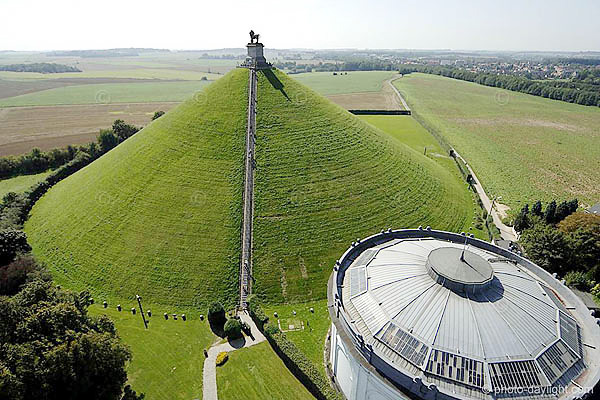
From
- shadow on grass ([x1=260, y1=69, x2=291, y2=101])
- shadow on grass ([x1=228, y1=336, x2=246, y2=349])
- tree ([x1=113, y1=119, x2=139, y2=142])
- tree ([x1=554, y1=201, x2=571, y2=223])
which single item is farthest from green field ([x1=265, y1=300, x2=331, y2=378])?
tree ([x1=113, y1=119, x2=139, y2=142])

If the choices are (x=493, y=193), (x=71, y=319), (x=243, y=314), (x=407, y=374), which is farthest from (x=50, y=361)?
(x=493, y=193)

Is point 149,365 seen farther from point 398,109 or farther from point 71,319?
point 398,109

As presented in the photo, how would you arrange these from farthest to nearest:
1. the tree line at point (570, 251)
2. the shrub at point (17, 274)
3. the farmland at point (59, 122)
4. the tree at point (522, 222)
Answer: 1. the farmland at point (59, 122)
2. the tree at point (522, 222)
3. the tree line at point (570, 251)
4. the shrub at point (17, 274)

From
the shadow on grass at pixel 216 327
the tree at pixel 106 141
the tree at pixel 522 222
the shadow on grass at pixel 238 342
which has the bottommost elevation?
the shadow on grass at pixel 238 342

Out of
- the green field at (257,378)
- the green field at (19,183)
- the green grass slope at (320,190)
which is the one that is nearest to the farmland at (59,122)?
the green field at (19,183)

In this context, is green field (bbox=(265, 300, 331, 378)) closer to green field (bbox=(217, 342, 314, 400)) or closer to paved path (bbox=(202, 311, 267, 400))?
paved path (bbox=(202, 311, 267, 400))

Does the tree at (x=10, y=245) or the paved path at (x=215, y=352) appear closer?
the paved path at (x=215, y=352)

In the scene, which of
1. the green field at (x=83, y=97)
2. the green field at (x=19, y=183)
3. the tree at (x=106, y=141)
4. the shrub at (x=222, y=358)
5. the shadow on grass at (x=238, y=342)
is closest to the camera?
the shrub at (x=222, y=358)

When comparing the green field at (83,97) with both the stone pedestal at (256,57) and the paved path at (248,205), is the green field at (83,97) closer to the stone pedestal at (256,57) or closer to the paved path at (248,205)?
the stone pedestal at (256,57)
